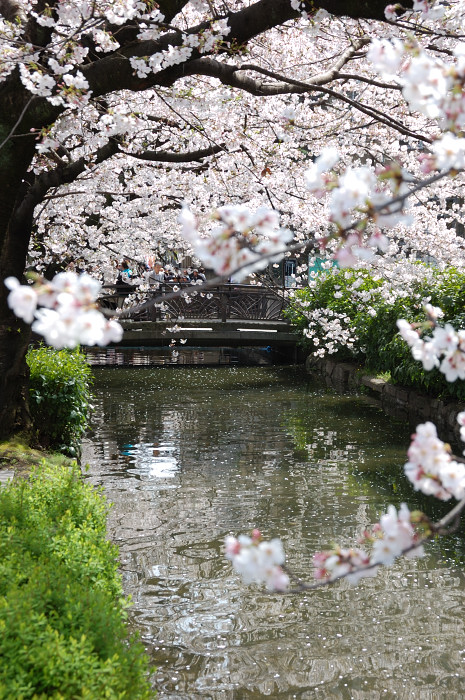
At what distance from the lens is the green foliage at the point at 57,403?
29.8 ft

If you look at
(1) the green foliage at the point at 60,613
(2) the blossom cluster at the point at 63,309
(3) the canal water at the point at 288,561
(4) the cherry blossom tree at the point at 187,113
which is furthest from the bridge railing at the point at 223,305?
(2) the blossom cluster at the point at 63,309

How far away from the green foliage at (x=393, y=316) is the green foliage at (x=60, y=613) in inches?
324

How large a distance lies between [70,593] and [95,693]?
737mm

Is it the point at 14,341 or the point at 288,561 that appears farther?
the point at 14,341

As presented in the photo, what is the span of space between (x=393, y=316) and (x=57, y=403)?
9220mm

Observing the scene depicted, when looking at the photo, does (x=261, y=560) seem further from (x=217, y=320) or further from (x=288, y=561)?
(x=217, y=320)

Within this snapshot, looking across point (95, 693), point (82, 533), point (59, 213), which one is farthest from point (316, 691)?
point (59, 213)

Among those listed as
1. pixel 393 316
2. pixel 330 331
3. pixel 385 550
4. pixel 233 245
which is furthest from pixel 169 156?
pixel 330 331

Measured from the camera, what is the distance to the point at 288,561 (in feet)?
22.2

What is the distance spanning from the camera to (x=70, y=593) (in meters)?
3.45

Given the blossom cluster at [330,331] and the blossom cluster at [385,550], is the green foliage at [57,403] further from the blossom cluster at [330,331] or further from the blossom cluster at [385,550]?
the blossom cluster at [385,550]

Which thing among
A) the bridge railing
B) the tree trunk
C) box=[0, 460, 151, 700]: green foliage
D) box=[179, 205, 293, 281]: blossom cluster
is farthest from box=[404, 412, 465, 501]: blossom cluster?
the bridge railing

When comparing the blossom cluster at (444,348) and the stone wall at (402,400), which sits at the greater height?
the blossom cluster at (444,348)

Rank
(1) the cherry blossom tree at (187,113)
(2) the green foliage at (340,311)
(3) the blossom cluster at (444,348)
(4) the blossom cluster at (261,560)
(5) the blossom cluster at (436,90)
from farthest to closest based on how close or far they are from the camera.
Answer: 1. (2) the green foliage at (340,311)
2. (1) the cherry blossom tree at (187,113)
3. (3) the blossom cluster at (444,348)
4. (4) the blossom cluster at (261,560)
5. (5) the blossom cluster at (436,90)
